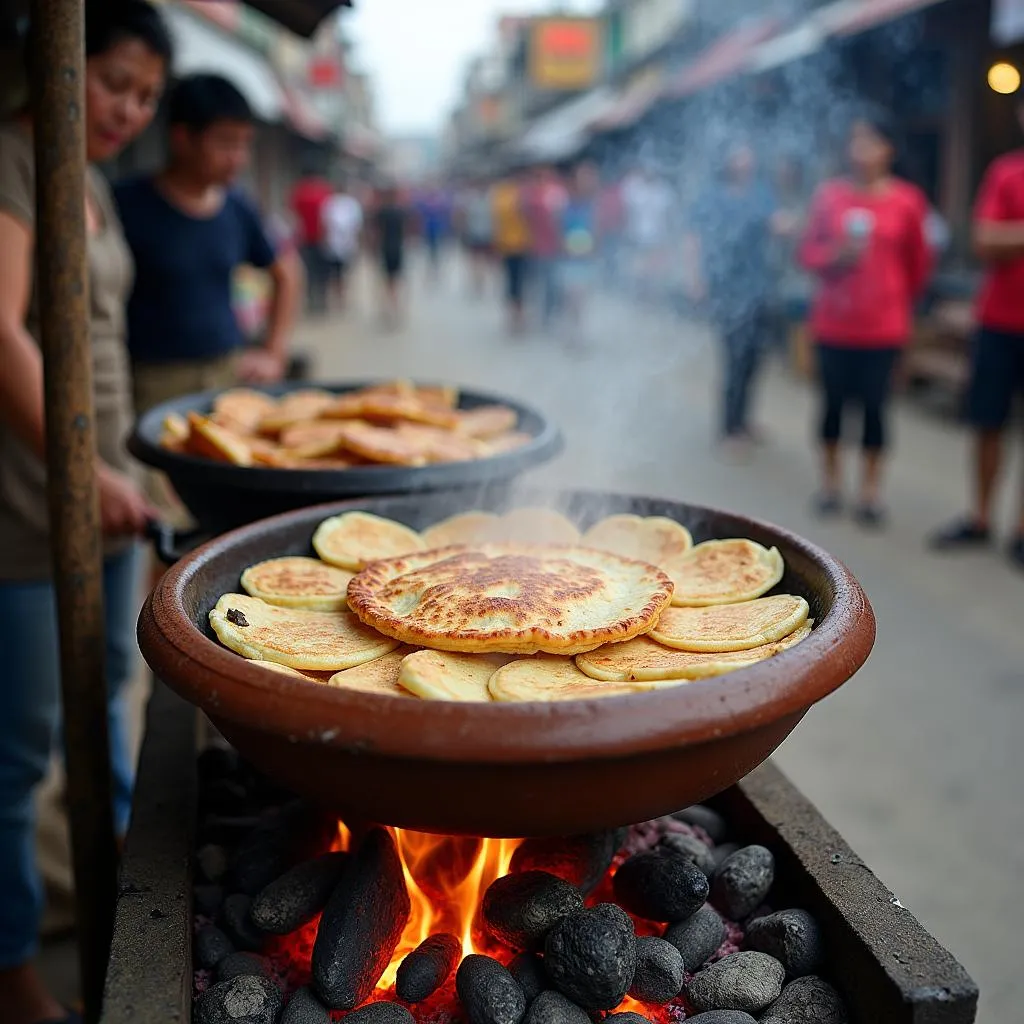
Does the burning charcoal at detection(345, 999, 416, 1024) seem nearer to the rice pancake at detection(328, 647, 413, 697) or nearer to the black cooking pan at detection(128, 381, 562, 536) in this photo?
the rice pancake at detection(328, 647, 413, 697)

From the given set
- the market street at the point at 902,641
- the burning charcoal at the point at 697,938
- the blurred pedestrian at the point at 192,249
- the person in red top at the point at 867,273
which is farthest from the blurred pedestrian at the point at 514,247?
the burning charcoal at the point at 697,938

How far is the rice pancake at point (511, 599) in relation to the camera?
1.40 meters

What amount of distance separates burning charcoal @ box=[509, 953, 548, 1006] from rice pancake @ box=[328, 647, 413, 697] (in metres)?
0.47

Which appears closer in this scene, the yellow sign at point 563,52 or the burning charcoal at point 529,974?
the burning charcoal at point 529,974

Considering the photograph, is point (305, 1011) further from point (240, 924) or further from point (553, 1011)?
point (553, 1011)

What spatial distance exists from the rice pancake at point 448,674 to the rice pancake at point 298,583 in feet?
1.12

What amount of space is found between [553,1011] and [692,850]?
19.3 inches

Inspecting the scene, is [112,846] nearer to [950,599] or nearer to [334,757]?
[334,757]

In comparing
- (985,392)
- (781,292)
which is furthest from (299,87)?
(985,392)

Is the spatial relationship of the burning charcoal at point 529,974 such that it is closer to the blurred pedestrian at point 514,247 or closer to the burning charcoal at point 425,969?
the burning charcoal at point 425,969

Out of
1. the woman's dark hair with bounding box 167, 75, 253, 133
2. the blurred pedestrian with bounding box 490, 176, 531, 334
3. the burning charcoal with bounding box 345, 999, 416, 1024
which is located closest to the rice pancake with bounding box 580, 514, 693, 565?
the burning charcoal with bounding box 345, 999, 416, 1024

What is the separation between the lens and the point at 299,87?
2631 cm

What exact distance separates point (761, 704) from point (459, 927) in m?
0.76

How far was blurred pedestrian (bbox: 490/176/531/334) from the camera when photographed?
14523 mm
